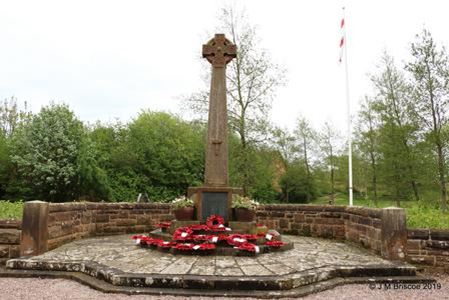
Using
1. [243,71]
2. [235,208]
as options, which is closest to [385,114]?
[243,71]

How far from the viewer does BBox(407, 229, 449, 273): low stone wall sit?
21.5ft

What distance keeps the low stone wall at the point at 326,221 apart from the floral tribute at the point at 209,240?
6.46ft

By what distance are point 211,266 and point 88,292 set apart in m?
1.90

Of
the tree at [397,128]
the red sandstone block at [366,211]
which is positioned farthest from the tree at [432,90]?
the red sandstone block at [366,211]

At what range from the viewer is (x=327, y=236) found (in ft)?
33.3

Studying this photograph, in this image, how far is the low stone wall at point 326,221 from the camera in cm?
791

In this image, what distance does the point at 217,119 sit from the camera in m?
9.30

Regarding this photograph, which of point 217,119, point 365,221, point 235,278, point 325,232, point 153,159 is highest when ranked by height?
point 153,159

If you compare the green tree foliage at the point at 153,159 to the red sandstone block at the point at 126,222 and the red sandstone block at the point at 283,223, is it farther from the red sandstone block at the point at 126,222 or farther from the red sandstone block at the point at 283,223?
the red sandstone block at the point at 283,223

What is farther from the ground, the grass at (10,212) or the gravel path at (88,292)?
the grass at (10,212)

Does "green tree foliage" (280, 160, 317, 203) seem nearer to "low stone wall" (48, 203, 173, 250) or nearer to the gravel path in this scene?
"low stone wall" (48, 203, 173, 250)

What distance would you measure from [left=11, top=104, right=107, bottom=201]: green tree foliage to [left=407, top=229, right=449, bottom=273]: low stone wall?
2053cm

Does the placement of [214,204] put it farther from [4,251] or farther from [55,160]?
[55,160]

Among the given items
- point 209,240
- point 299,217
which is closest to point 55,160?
point 299,217
